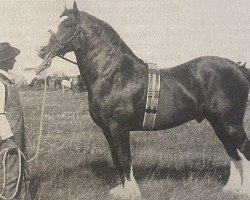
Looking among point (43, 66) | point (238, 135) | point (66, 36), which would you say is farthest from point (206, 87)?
point (43, 66)

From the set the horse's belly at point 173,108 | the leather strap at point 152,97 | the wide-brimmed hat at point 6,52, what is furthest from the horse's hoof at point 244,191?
the wide-brimmed hat at point 6,52

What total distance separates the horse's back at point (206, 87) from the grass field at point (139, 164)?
681 mm

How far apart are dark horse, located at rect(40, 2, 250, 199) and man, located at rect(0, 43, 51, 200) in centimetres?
40

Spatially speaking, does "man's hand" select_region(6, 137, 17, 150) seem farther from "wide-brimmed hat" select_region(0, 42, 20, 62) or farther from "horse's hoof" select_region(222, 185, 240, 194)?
"horse's hoof" select_region(222, 185, 240, 194)

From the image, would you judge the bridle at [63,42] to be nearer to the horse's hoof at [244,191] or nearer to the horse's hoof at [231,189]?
the horse's hoof at [231,189]

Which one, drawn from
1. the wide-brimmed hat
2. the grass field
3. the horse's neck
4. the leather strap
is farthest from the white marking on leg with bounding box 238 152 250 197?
the wide-brimmed hat


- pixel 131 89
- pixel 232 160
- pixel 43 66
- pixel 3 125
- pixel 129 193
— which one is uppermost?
pixel 43 66

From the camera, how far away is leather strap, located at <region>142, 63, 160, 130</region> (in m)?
3.65

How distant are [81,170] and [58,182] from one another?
353 mm

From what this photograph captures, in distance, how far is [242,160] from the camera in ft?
13.1

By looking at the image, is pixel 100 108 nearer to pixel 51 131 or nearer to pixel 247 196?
pixel 247 196

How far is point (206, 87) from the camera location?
393cm

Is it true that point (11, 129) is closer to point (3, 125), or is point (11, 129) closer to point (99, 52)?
point (3, 125)

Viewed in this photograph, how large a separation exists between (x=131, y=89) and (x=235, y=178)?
1.47 metres
